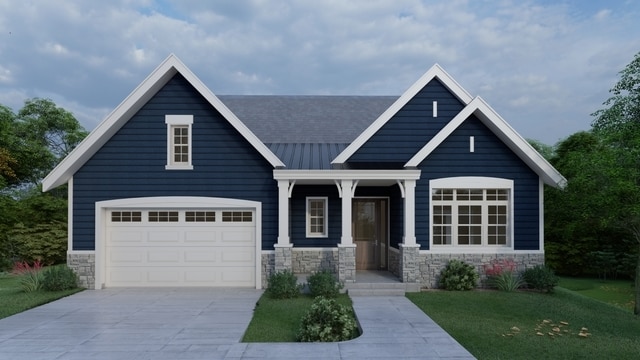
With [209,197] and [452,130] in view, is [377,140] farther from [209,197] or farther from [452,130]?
[209,197]

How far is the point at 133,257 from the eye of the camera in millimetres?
13266

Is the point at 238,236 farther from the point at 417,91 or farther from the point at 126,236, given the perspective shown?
the point at 417,91

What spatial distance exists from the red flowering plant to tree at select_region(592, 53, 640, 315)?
9.25ft

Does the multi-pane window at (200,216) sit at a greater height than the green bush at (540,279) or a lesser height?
greater

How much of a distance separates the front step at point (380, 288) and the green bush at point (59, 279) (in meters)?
7.75

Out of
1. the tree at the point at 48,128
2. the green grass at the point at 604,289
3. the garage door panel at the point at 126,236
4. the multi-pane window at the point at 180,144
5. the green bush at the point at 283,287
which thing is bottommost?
the green grass at the point at 604,289

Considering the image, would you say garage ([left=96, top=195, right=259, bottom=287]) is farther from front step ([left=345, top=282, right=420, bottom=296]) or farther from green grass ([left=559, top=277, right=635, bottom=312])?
green grass ([left=559, top=277, right=635, bottom=312])

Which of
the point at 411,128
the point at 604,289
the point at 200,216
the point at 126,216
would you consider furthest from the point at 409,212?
the point at 604,289

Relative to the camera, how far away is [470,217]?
13.2m

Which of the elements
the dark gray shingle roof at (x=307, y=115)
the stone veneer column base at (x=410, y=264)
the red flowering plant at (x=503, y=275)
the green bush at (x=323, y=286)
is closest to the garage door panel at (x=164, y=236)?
the green bush at (x=323, y=286)

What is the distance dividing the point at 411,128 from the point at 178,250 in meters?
7.73

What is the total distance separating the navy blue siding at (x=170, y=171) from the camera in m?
13.1

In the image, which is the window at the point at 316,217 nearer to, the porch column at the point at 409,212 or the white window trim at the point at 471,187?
the porch column at the point at 409,212

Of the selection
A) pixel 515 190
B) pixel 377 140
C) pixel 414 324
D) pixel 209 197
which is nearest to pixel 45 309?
pixel 209 197
